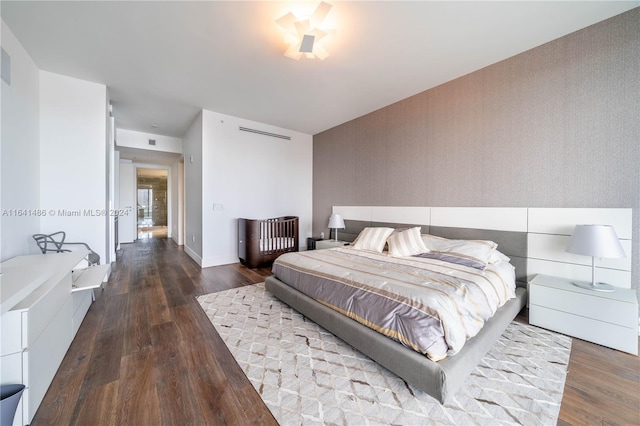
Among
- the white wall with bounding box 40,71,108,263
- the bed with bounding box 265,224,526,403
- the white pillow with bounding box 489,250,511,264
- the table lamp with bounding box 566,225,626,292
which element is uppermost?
the white wall with bounding box 40,71,108,263

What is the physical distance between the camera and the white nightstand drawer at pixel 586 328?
1.86 meters

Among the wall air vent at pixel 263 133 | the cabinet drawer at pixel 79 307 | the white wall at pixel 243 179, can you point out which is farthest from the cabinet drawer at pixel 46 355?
the wall air vent at pixel 263 133

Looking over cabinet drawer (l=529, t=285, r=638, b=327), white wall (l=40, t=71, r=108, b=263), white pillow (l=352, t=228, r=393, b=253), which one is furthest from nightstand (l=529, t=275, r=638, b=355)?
white wall (l=40, t=71, r=108, b=263)

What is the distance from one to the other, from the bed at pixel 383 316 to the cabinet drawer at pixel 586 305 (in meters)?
0.20

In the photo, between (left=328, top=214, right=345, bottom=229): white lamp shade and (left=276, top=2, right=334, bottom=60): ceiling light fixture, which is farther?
(left=328, top=214, right=345, bottom=229): white lamp shade

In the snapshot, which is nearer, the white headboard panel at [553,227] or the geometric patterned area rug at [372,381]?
the geometric patterned area rug at [372,381]

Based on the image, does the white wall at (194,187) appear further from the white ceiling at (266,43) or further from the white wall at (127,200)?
the white wall at (127,200)

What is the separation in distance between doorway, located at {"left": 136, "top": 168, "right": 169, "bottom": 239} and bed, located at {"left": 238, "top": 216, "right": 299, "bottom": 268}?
17.1ft

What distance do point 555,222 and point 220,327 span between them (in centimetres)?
357

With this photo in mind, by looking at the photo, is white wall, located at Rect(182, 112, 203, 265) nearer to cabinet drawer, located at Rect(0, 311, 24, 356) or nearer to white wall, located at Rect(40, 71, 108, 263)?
white wall, located at Rect(40, 71, 108, 263)

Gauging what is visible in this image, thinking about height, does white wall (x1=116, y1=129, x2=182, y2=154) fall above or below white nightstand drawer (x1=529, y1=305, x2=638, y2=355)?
above

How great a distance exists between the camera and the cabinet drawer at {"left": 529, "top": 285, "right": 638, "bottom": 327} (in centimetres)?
186

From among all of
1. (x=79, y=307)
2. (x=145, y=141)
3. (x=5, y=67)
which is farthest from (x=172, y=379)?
(x=145, y=141)

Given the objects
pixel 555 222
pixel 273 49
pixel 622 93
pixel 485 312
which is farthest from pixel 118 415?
pixel 622 93
